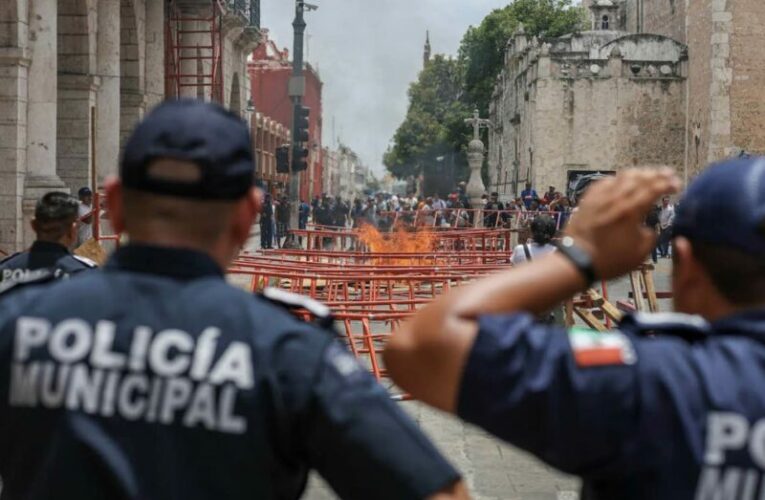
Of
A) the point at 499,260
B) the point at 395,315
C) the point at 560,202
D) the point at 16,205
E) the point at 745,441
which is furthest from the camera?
the point at 560,202

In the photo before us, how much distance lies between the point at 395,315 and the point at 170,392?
280 inches

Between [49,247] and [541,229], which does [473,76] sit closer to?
[541,229]

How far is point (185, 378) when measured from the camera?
2016mm

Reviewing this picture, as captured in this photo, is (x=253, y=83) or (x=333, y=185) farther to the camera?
(x=333, y=185)

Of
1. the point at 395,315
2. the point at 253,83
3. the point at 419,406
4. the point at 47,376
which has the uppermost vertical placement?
the point at 253,83

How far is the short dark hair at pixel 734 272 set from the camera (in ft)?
6.53

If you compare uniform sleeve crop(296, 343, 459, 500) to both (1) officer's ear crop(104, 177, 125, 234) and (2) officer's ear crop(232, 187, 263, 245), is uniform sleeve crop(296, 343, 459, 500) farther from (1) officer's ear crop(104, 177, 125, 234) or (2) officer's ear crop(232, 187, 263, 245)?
(1) officer's ear crop(104, 177, 125, 234)

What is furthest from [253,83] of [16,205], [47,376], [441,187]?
[47,376]

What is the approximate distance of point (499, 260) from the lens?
15.2m

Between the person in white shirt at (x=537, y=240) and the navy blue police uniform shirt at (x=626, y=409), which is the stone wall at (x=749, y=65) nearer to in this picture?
the person in white shirt at (x=537, y=240)

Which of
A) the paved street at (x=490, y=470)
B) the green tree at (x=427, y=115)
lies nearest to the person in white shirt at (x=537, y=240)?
the paved street at (x=490, y=470)

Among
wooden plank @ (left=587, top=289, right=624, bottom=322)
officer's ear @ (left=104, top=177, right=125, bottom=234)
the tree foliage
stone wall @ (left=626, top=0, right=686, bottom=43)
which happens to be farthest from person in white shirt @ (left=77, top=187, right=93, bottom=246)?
the tree foliage

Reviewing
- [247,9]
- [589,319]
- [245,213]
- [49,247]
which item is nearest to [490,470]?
[589,319]

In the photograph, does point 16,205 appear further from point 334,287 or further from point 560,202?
point 560,202
